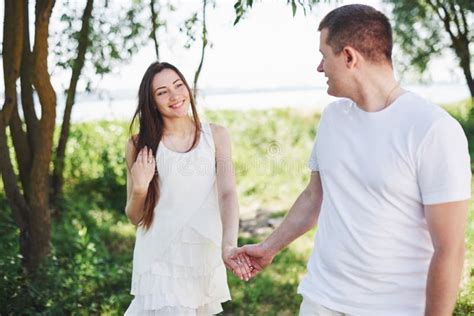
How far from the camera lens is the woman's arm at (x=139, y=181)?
3.35 m

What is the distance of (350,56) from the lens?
2.16 meters

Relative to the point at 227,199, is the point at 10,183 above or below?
below

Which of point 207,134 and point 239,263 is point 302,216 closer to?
point 239,263

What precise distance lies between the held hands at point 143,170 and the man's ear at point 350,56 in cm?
147

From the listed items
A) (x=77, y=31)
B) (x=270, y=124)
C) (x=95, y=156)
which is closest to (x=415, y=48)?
(x=270, y=124)

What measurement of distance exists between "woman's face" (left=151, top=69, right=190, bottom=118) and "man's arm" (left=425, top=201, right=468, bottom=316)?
1779 millimetres

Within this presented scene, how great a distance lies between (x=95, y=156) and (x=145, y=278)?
5668mm

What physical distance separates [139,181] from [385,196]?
1566 millimetres

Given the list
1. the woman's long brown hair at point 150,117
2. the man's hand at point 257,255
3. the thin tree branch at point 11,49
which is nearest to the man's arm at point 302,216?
the man's hand at point 257,255

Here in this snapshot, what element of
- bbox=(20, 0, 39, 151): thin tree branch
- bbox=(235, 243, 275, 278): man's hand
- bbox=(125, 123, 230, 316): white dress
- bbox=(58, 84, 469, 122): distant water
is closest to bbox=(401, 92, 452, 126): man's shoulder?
bbox=(235, 243, 275, 278): man's hand

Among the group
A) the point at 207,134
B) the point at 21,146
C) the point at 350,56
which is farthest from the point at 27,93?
the point at 350,56

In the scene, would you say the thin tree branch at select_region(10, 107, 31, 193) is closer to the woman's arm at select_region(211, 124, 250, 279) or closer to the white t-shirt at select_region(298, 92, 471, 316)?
the woman's arm at select_region(211, 124, 250, 279)

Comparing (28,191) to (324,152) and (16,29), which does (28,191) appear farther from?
(324,152)

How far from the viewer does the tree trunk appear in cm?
608
